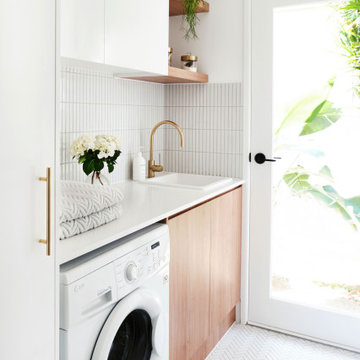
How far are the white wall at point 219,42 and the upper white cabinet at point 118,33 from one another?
58 centimetres

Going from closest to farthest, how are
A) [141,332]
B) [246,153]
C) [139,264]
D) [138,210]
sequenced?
[139,264] < [141,332] < [138,210] < [246,153]

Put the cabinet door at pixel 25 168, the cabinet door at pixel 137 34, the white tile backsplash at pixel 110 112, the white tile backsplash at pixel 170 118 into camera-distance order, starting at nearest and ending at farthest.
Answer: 1. the cabinet door at pixel 25 168
2. the cabinet door at pixel 137 34
3. the white tile backsplash at pixel 110 112
4. the white tile backsplash at pixel 170 118

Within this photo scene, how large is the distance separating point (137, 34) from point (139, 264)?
1034 millimetres

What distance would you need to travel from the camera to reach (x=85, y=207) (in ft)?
4.77

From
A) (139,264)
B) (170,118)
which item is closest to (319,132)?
(170,118)

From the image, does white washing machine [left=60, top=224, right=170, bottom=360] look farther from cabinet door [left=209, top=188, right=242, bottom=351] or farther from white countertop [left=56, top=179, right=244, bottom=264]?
cabinet door [left=209, top=188, right=242, bottom=351]

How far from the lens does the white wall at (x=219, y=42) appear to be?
2.67 m

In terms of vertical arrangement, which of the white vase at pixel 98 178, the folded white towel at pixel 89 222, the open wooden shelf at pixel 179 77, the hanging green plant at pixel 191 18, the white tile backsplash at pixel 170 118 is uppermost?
the hanging green plant at pixel 191 18

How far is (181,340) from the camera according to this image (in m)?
1.98

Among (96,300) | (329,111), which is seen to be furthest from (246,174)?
(96,300)

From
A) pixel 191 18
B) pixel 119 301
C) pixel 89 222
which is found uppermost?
pixel 191 18

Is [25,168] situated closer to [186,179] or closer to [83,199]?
[83,199]

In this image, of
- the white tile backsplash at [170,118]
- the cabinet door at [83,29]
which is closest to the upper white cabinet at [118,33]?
the cabinet door at [83,29]

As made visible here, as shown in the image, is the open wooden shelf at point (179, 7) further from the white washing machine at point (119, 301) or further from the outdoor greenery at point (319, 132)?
the white washing machine at point (119, 301)
